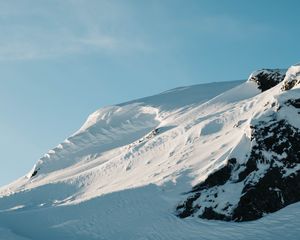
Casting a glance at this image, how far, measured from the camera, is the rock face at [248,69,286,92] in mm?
47531

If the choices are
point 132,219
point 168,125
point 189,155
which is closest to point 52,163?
point 168,125

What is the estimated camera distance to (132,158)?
43.7 meters

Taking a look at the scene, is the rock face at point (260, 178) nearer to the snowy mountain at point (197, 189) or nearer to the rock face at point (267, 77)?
the snowy mountain at point (197, 189)

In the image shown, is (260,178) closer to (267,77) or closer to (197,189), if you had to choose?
(197,189)

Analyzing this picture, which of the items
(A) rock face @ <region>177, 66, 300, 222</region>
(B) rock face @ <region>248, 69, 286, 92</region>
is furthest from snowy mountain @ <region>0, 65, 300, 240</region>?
(B) rock face @ <region>248, 69, 286, 92</region>

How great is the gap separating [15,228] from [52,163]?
97.8 ft

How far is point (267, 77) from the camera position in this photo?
4875cm

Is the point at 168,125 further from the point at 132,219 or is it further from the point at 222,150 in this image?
the point at 132,219

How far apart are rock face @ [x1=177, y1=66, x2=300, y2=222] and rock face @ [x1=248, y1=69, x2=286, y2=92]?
606 inches

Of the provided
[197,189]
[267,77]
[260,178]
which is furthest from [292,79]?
[267,77]

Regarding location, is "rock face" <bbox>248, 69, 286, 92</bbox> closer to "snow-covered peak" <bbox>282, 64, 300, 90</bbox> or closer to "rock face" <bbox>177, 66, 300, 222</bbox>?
"snow-covered peak" <bbox>282, 64, 300, 90</bbox>

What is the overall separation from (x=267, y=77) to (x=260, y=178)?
70.4 feet

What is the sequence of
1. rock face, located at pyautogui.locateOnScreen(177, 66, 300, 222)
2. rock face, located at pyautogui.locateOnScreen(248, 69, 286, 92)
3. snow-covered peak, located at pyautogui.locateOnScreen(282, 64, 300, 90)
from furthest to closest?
rock face, located at pyautogui.locateOnScreen(248, 69, 286, 92) → snow-covered peak, located at pyautogui.locateOnScreen(282, 64, 300, 90) → rock face, located at pyautogui.locateOnScreen(177, 66, 300, 222)

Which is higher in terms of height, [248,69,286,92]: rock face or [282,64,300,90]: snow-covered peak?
[248,69,286,92]: rock face
